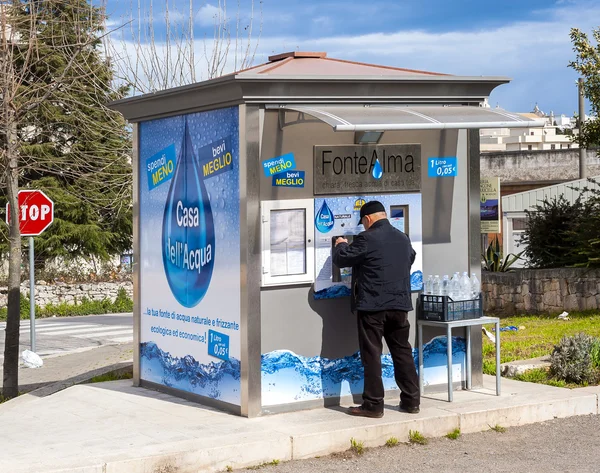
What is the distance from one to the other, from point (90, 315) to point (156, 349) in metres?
16.6

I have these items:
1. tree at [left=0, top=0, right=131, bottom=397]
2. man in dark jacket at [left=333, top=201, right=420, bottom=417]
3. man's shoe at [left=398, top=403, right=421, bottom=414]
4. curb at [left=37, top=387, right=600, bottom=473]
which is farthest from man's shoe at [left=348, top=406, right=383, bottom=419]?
tree at [left=0, top=0, right=131, bottom=397]

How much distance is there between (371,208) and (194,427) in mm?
2412

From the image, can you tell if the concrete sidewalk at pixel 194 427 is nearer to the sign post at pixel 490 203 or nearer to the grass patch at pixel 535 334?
the grass patch at pixel 535 334

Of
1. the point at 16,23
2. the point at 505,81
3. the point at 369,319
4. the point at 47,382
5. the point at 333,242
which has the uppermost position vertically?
the point at 16,23

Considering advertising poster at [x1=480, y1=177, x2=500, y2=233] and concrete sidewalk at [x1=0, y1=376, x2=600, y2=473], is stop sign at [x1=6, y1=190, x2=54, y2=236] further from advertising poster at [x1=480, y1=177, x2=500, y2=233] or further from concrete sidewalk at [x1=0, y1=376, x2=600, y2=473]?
advertising poster at [x1=480, y1=177, x2=500, y2=233]

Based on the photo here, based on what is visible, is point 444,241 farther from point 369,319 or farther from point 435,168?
point 369,319

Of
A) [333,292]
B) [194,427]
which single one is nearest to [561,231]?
[333,292]

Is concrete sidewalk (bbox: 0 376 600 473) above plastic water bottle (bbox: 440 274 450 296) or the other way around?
the other way around

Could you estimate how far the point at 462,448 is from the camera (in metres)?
8.06

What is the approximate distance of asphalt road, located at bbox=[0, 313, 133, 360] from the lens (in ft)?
61.1

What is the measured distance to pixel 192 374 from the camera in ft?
30.5

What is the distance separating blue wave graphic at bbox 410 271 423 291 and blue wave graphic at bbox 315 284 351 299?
0.71 metres

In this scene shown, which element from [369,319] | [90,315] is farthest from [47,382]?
[90,315]

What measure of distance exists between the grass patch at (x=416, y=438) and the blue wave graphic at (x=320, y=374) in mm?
978
